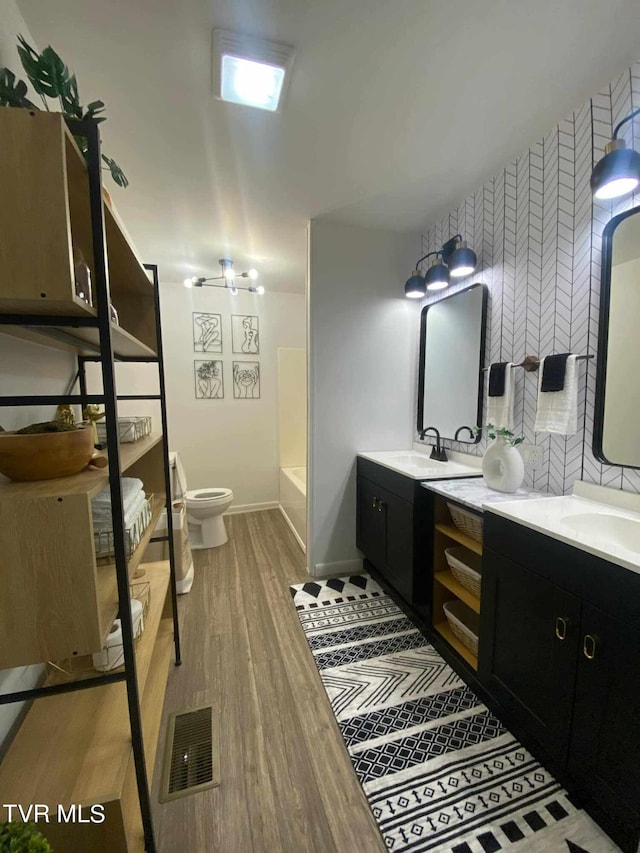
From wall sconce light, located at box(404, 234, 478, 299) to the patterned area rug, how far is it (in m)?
2.14

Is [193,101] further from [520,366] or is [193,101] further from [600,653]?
[600,653]

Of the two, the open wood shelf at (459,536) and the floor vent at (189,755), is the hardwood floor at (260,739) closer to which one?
the floor vent at (189,755)

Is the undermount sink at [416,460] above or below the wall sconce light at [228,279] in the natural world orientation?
below

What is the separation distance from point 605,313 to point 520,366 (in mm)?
420

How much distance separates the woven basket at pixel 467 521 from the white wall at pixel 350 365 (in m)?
0.97

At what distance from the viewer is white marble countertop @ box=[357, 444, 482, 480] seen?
2.01 m

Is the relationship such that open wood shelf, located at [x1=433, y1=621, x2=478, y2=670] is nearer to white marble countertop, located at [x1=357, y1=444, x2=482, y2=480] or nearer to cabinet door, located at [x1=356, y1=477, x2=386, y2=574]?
cabinet door, located at [x1=356, y1=477, x2=386, y2=574]

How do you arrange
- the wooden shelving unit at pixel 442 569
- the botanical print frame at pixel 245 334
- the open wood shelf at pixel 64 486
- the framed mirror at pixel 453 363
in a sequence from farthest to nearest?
the botanical print frame at pixel 245 334 < the framed mirror at pixel 453 363 < the wooden shelving unit at pixel 442 569 < the open wood shelf at pixel 64 486

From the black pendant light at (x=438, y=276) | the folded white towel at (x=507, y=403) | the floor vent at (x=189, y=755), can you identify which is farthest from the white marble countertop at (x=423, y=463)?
the floor vent at (x=189, y=755)

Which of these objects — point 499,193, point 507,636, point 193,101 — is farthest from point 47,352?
point 499,193

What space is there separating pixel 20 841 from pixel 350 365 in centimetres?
245

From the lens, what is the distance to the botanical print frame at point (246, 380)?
3906mm

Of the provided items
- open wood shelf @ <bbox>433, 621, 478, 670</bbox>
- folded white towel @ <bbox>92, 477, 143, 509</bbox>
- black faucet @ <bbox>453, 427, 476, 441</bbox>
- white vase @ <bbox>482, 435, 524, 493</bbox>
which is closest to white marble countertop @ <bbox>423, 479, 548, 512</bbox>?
white vase @ <bbox>482, 435, 524, 493</bbox>

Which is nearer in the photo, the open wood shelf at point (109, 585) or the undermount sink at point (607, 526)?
the open wood shelf at point (109, 585)
